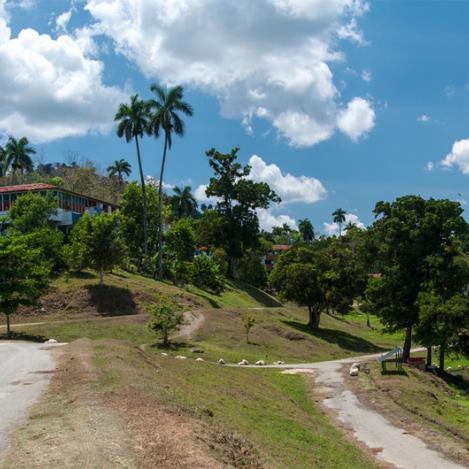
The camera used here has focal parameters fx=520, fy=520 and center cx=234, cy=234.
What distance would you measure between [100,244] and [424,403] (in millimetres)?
32899

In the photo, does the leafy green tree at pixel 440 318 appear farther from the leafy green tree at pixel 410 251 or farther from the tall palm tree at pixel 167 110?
the tall palm tree at pixel 167 110

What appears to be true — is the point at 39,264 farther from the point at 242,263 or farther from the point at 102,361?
the point at 242,263

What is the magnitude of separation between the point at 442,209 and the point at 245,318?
18518 mm

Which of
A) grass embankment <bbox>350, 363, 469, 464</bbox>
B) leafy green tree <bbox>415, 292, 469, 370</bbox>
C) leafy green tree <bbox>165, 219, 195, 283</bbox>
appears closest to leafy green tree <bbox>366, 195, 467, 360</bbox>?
leafy green tree <bbox>415, 292, 469, 370</bbox>

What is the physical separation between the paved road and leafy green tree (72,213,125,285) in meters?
18.1

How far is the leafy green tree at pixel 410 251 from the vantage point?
1527 inches

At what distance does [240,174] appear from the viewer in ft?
268

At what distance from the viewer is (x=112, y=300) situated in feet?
163

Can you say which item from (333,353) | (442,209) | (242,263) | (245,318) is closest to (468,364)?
(333,353)

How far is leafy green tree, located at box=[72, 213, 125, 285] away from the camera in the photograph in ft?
162

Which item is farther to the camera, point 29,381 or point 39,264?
point 39,264

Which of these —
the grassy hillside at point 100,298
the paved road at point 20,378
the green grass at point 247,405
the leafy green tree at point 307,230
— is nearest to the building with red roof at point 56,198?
the grassy hillside at point 100,298

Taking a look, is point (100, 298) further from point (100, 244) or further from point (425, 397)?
point (425, 397)

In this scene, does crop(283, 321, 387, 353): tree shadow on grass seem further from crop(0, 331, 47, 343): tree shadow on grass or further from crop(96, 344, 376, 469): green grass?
crop(0, 331, 47, 343): tree shadow on grass
